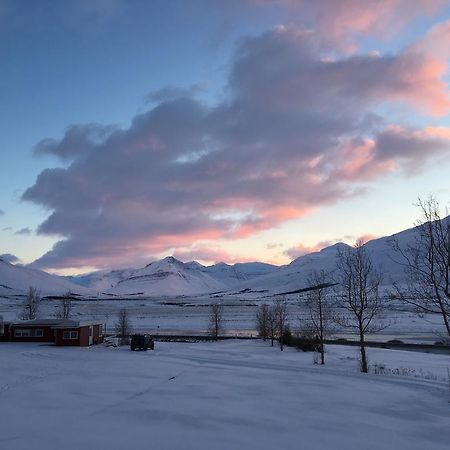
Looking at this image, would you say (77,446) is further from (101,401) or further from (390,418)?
(390,418)

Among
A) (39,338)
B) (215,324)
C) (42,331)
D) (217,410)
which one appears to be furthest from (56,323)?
(217,410)

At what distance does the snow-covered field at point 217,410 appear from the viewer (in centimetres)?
1182

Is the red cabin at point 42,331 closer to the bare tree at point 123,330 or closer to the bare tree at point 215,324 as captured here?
the bare tree at point 123,330

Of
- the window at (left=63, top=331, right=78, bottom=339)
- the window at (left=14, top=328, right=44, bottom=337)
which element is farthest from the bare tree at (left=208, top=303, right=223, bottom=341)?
the window at (left=14, top=328, right=44, bottom=337)

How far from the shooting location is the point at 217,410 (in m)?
15.5

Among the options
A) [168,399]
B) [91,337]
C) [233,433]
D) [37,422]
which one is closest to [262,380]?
[168,399]

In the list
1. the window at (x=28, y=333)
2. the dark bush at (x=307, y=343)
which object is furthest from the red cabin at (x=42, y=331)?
the dark bush at (x=307, y=343)

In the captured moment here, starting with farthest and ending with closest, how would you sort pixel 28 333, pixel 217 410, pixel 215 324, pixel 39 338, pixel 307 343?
pixel 215 324 → pixel 28 333 → pixel 39 338 → pixel 307 343 → pixel 217 410

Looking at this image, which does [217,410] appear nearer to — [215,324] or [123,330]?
[123,330]

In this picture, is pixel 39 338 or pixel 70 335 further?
pixel 39 338

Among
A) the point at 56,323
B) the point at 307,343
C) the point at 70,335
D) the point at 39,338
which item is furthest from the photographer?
the point at 39,338

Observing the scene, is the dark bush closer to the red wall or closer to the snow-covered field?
the snow-covered field

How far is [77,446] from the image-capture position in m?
11.1

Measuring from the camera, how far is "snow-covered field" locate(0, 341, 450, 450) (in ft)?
38.8
